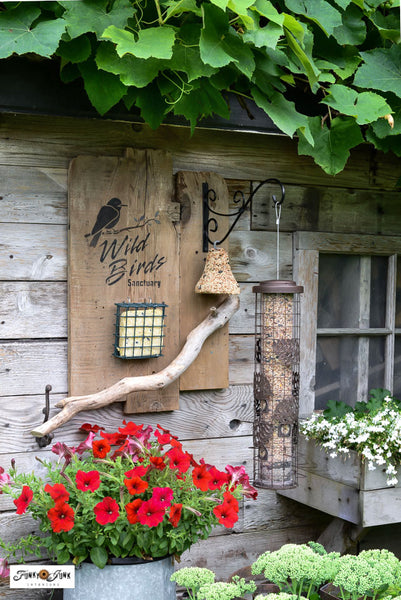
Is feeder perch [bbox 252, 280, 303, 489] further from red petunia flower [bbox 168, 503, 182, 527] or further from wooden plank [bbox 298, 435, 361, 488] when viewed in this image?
red petunia flower [bbox 168, 503, 182, 527]

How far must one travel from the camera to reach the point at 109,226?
2.67 metres

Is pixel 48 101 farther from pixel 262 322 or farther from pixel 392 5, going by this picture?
pixel 392 5

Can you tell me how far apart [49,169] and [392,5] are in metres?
1.44

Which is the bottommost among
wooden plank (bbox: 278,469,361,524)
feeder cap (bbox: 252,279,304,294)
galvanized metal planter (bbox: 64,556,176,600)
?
galvanized metal planter (bbox: 64,556,176,600)

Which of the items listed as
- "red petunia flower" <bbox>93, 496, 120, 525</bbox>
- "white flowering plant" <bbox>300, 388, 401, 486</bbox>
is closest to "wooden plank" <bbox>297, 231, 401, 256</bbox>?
"white flowering plant" <bbox>300, 388, 401, 486</bbox>

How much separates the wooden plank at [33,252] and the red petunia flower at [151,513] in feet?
3.03

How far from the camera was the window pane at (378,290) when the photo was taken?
133 inches

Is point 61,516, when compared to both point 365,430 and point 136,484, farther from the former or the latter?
point 365,430

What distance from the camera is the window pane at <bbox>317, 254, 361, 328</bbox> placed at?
10.7ft

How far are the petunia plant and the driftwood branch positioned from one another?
0.43 feet

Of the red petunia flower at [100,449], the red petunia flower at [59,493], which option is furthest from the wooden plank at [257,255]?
the red petunia flower at [59,493]

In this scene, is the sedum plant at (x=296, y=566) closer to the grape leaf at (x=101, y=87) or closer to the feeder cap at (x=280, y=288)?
the feeder cap at (x=280, y=288)

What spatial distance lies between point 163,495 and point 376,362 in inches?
61.0

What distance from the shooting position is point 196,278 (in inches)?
112
